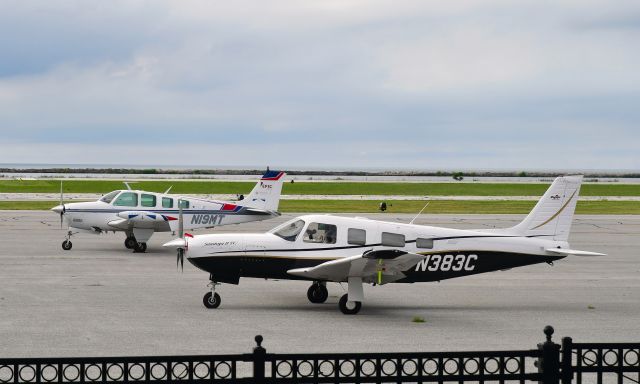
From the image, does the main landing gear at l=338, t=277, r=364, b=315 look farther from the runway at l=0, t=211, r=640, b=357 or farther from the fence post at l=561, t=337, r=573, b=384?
the fence post at l=561, t=337, r=573, b=384

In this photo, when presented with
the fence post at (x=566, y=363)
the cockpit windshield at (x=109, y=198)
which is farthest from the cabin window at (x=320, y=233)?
the cockpit windshield at (x=109, y=198)

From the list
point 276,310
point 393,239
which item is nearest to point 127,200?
point 276,310

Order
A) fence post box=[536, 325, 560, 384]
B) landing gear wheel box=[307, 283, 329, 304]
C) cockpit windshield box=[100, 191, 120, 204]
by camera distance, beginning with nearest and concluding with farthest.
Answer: fence post box=[536, 325, 560, 384] → landing gear wheel box=[307, 283, 329, 304] → cockpit windshield box=[100, 191, 120, 204]

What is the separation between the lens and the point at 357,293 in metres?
16.6

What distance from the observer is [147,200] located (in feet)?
94.6

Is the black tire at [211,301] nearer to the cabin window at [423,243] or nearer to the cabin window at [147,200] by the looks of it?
the cabin window at [423,243]

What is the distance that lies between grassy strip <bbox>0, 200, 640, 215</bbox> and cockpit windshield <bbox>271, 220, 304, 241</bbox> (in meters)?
32.2

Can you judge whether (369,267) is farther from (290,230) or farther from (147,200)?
(147,200)

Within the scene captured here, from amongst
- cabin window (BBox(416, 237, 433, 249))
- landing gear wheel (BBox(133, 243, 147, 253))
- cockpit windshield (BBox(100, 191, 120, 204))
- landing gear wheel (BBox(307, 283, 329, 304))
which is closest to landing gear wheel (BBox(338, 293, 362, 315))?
landing gear wheel (BBox(307, 283, 329, 304))

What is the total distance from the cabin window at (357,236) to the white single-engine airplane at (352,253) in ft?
0.06

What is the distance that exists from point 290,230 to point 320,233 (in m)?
0.61

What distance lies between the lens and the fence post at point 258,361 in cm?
661

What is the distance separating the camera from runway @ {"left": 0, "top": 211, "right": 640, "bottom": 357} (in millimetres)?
13500

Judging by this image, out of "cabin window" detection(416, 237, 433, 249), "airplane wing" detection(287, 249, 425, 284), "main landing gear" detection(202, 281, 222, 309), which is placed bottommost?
"main landing gear" detection(202, 281, 222, 309)
